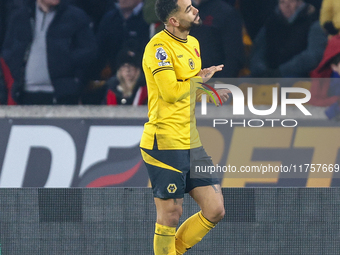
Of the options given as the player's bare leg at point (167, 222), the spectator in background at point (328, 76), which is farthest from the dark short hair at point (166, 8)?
the spectator in background at point (328, 76)

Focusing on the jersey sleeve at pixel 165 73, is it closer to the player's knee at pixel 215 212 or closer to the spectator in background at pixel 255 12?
the player's knee at pixel 215 212

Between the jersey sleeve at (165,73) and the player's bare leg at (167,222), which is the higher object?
the jersey sleeve at (165,73)

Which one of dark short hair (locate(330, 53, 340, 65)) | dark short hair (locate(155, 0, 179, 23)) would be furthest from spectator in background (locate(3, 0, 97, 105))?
dark short hair (locate(330, 53, 340, 65))

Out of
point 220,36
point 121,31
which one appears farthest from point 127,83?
point 220,36

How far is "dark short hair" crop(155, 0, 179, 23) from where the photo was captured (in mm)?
3566

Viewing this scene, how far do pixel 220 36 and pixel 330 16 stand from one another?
3.01ft

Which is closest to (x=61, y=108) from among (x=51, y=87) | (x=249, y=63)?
(x=51, y=87)

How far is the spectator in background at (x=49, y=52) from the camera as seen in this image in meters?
5.02

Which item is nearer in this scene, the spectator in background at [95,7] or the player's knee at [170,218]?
the player's knee at [170,218]

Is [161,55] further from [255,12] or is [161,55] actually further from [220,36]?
[255,12]

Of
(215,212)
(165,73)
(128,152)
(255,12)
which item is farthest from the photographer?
(255,12)

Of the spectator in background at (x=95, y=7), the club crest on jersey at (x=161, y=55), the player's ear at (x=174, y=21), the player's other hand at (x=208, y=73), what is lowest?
the spectator in background at (x=95, y=7)

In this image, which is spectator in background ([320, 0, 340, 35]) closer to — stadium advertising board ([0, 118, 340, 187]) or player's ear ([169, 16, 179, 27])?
stadium advertising board ([0, 118, 340, 187])

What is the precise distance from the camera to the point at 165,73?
3406mm
